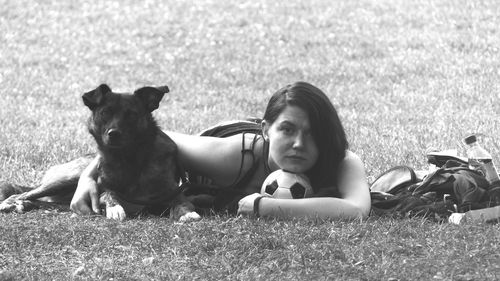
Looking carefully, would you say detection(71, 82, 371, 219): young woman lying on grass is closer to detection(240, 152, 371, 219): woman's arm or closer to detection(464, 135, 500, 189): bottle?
detection(240, 152, 371, 219): woman's arm

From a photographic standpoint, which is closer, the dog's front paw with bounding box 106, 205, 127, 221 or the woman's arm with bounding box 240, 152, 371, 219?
the woman's arm with bounding box 240, 152, 371, 219

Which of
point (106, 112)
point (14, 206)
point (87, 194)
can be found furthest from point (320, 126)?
point (14, 206)

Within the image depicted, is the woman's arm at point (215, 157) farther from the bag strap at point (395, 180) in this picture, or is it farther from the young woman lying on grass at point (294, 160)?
the bag strap at point (395, 180)

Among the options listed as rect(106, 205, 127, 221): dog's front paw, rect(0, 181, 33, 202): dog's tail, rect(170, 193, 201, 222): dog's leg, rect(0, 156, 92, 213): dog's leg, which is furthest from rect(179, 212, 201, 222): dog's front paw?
rect(0, 181, 33, 202): dog's tail

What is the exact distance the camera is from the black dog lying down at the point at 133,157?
6125 mm

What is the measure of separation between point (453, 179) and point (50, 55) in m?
10.1

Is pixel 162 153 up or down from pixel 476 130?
up

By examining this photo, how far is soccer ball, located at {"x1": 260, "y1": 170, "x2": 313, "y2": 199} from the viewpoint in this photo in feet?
19.4

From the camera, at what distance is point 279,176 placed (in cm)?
602

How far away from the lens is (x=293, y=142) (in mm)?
5973

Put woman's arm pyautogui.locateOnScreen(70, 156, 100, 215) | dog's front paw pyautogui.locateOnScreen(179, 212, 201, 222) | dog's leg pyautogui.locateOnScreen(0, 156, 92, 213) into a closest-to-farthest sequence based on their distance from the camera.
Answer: dog's front paw pyautogui.locateOnScreen(179, 212, 201, 222) → woman's arm pyautogui.locateOnScreen(70, 156, 100, 215) → dog's leg pyautogui.locateOnScreen(0, 156, 92, 213)

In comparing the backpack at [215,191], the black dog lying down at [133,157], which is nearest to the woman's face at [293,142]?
the backpack at [215,191]

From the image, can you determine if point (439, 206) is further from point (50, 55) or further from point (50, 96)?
point (50, 55)

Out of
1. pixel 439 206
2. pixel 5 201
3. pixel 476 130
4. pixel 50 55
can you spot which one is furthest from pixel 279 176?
pixel 50 55
